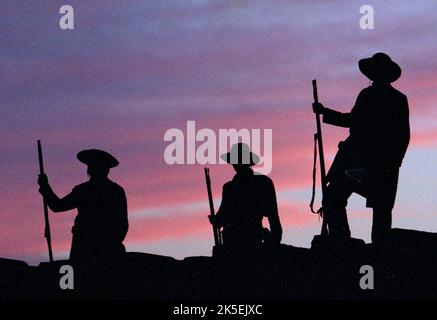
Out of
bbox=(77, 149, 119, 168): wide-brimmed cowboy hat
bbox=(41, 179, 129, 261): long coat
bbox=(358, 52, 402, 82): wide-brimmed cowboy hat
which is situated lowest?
bbox=(41, 179, 129, 261): long coat

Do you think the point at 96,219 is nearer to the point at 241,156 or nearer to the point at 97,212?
the point at 97,212

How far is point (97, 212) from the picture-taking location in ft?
59.1

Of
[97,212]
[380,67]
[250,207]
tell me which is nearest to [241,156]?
[250,207]

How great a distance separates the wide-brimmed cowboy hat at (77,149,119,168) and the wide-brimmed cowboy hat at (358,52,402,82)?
3.83 metres

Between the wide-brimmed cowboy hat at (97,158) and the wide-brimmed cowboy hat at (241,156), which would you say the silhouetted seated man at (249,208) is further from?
the wide-brimmed cowboy hat at (97,158)

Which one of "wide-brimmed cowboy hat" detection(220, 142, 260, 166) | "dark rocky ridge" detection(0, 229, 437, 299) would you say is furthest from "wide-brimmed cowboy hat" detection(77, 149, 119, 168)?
"wide-brimmed cowboy hat" detection(220, 142, 260, 166)

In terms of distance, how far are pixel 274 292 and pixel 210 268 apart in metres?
1.14

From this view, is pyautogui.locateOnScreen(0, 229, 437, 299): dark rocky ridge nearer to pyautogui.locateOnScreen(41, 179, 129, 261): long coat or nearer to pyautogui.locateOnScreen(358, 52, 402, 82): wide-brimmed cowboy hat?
pyautogui.locateOnScreen(41, 179, 129, 261): long coat

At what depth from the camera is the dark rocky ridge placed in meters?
16.9

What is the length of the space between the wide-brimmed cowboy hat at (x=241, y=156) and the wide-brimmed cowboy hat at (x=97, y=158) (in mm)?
1705

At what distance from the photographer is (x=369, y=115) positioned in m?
17.7

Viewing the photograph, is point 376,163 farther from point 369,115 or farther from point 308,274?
point 308,274

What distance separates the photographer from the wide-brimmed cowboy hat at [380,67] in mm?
17609
